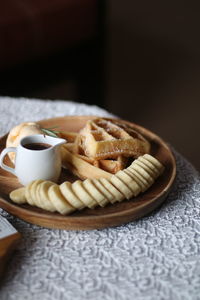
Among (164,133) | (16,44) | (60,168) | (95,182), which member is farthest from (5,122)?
(164,133)

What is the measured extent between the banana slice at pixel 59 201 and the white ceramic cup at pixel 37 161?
9cm

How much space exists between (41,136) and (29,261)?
297 mm

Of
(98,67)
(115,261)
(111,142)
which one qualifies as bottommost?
(98,67)

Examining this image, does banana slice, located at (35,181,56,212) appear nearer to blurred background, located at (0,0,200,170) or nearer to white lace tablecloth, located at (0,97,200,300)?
white lace tablecloth, located at (0,97,200,300)

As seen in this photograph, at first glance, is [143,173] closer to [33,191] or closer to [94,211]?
[94,211]

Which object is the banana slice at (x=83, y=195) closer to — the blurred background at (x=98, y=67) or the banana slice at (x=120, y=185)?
the banana slice at (x=120, y=185)

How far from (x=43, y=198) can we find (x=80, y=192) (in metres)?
0.08

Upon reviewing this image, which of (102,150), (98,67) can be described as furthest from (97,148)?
(98,67)

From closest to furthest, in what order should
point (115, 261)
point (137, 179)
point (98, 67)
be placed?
point (115, 261), point (137, 179), point (98, 67)

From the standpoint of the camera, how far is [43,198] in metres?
0.97

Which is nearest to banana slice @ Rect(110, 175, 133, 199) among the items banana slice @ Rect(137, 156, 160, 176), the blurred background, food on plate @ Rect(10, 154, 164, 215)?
food on plate @ Rect(10, 154, 164, 215)

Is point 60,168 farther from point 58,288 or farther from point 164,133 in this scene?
point 164,133

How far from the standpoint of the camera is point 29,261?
92cm

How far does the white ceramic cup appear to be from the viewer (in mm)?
1036
